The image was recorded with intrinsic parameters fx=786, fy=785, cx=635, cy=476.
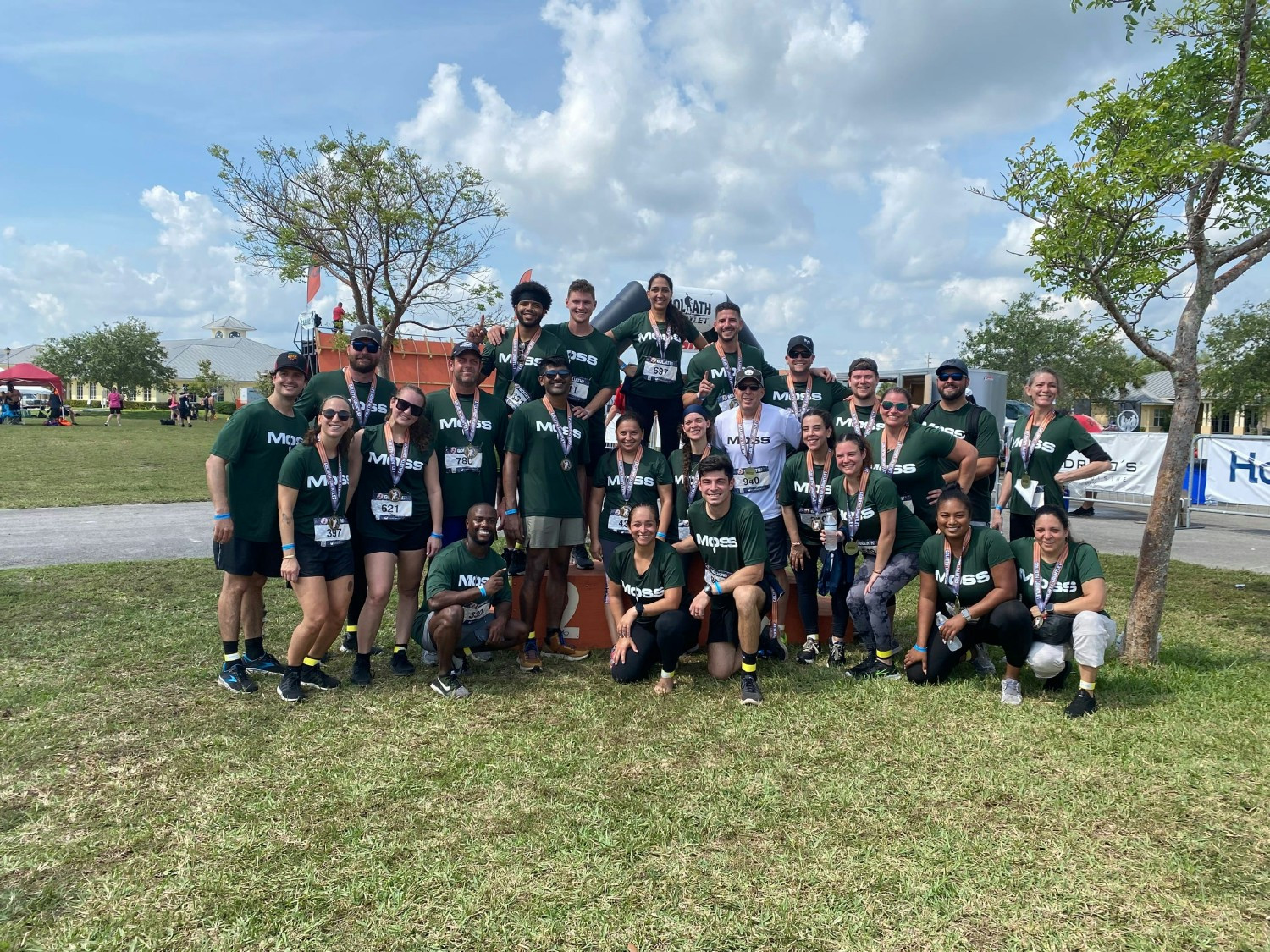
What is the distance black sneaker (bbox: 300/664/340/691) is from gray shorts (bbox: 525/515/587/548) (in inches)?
62.0

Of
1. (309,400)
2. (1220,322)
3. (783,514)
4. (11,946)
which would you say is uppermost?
(1220,322)

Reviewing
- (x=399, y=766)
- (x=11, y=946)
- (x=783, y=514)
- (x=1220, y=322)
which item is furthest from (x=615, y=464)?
(x=1220, y=322)

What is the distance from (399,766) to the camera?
12.9 feet

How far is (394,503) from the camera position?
5.24 m

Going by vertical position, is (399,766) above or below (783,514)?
below

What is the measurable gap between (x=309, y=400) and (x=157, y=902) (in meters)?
3.42

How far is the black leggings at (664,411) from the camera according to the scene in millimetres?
6980

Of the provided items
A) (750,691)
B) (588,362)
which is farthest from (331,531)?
(750,691)

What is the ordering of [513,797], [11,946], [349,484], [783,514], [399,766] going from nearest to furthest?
[11,946] → [513,797] → [399,766] → [349,484] → [783,514]

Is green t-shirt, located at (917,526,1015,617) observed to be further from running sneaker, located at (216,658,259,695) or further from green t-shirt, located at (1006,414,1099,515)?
running sneaker, located at (216,658,259,695)

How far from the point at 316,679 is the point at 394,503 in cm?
123

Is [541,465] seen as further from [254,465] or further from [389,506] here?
[254,465]

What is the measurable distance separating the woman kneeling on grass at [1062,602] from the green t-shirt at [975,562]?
18 centimetres

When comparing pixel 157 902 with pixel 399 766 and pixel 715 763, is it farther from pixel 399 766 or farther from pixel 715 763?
pixel 715 763
